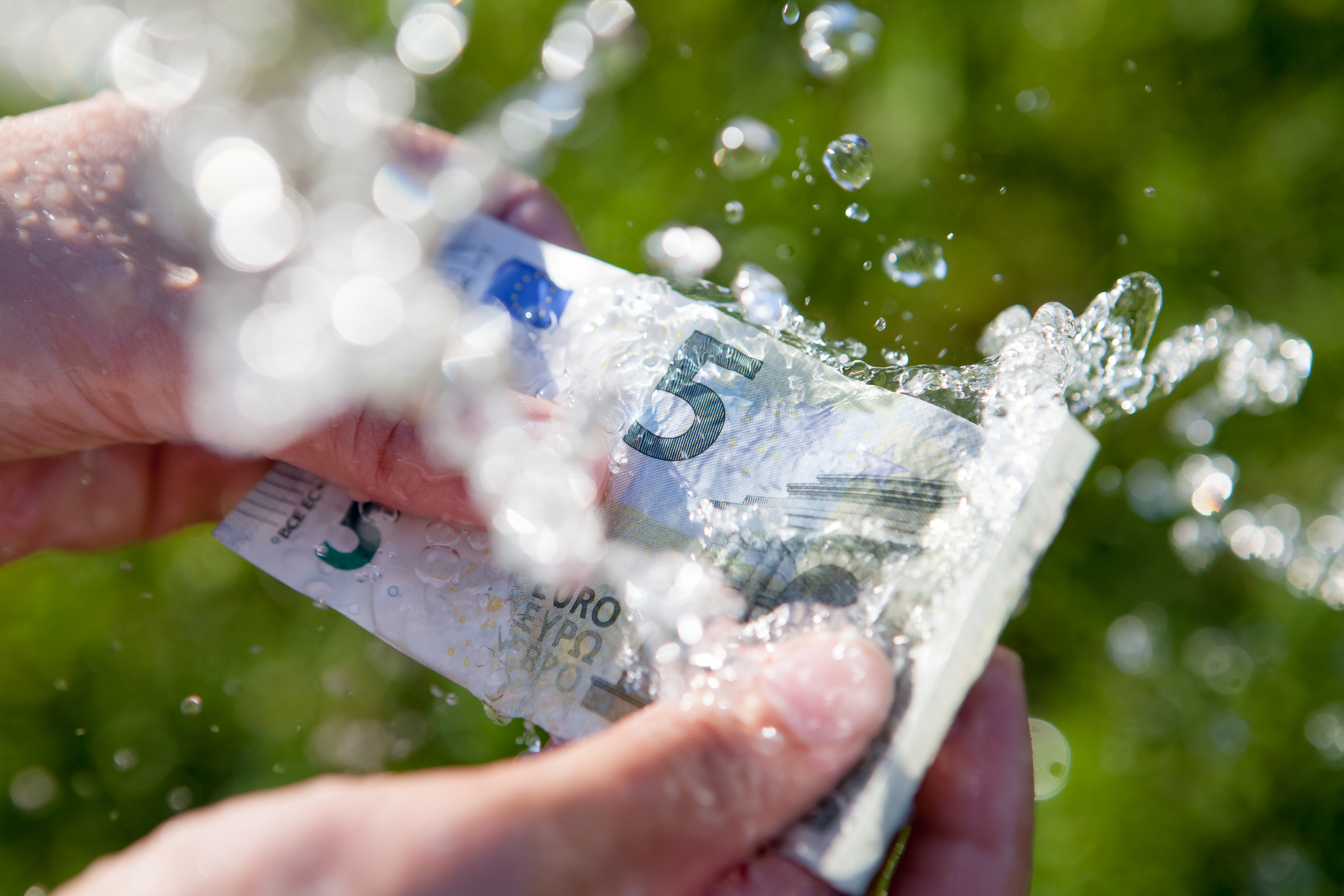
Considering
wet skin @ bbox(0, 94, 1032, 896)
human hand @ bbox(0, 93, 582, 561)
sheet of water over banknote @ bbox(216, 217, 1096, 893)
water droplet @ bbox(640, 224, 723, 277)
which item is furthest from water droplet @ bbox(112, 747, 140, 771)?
water droplet @ bbox(640, 224, 723, 277)

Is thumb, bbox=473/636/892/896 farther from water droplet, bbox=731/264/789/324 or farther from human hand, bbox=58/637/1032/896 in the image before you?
water droplet, bbox=731/264/789/324

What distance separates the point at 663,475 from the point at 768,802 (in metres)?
0.42

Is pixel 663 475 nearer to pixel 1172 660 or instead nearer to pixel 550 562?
pixel 550 562

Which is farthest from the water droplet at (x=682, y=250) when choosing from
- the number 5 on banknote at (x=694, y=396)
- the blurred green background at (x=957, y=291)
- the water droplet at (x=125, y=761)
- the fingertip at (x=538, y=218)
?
the water droplet at (x=125, y=761)

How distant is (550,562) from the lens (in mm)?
951

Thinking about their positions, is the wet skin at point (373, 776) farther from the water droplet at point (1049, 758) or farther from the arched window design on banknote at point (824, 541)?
the water droplet at point (1049, 758)

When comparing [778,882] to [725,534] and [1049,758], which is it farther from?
[1049,758]

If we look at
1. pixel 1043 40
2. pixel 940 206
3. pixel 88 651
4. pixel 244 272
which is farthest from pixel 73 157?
pixel 1043 40

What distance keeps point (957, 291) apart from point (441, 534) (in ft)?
3.40

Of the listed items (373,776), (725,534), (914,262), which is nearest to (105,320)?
(373,776)

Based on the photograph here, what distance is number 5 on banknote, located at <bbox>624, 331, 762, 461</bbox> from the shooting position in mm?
1000

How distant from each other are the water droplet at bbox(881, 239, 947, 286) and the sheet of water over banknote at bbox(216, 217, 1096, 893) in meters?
0.47

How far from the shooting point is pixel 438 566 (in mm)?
975

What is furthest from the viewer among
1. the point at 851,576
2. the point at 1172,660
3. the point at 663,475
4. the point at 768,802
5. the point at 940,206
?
the point at 940,206
